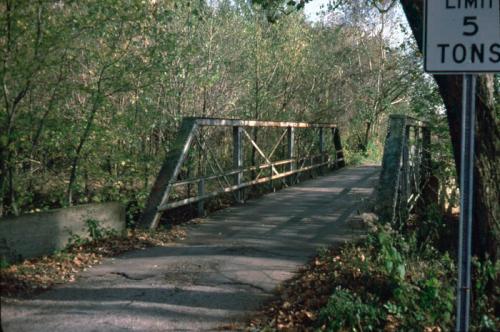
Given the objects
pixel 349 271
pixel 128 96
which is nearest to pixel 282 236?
pixel 349 271

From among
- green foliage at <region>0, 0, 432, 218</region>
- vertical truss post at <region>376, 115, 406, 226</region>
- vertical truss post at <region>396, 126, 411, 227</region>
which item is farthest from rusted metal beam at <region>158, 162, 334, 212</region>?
vertical truss post at <region>396, 126, 411, 227</region>

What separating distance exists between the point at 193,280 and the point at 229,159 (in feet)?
31.8

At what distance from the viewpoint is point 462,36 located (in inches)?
175

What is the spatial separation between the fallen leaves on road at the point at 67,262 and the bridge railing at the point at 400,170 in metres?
2.97

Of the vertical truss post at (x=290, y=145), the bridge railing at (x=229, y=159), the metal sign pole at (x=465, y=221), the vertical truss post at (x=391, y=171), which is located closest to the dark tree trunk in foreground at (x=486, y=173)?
the vertical truss post at (x=391, y=171)

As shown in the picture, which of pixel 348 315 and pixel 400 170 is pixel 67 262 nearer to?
pixel 348 315

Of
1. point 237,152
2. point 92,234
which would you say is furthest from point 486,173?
point 237,152

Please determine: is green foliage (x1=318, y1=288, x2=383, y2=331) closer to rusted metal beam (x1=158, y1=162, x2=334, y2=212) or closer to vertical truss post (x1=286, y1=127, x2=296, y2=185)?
rusted metal beam (x1=158, y1=162, x2=334, y2=212)

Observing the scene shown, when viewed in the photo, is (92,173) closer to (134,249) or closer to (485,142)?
(134,249)

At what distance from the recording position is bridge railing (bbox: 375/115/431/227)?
8.29 m

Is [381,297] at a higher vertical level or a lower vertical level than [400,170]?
lower

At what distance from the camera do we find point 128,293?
6414 millimetres

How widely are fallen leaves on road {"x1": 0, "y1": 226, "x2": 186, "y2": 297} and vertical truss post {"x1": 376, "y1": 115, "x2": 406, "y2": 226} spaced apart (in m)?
2.91

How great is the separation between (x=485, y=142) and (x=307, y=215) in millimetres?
5175
